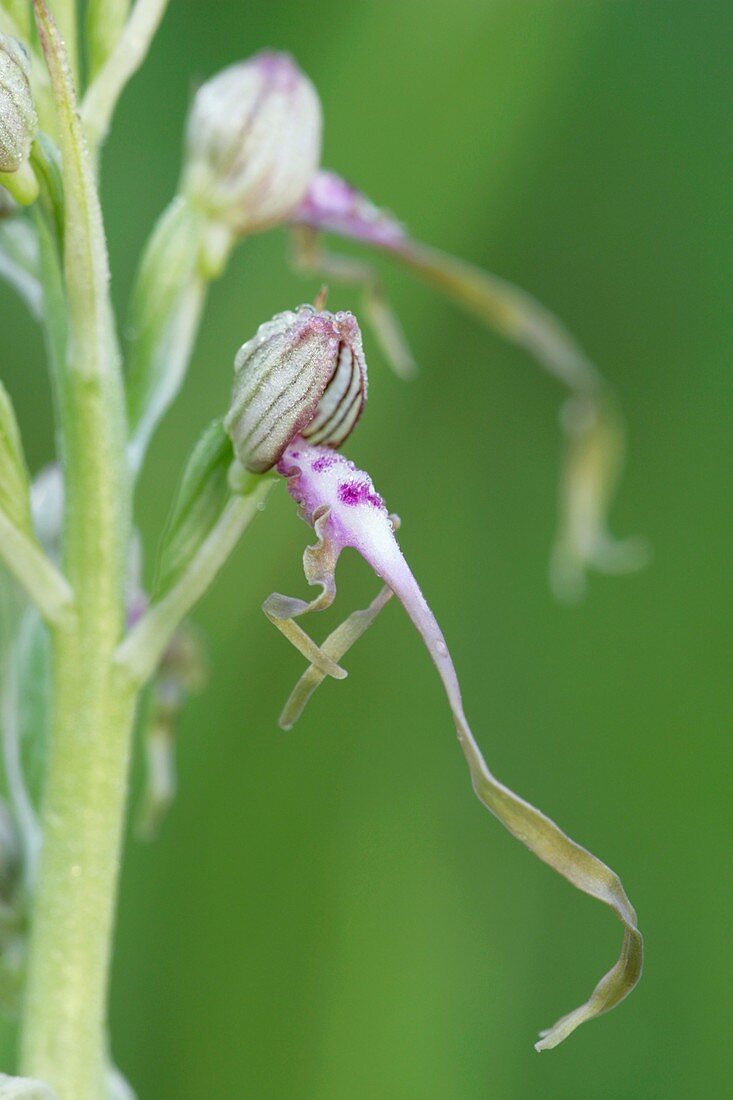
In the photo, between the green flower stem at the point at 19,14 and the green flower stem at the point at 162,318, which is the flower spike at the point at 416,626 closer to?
the green flower stem at the point at 162,318

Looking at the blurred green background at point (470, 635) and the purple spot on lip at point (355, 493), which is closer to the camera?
the purple spot on lip at point (355, 493)

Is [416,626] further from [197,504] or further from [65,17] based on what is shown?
[65,17]

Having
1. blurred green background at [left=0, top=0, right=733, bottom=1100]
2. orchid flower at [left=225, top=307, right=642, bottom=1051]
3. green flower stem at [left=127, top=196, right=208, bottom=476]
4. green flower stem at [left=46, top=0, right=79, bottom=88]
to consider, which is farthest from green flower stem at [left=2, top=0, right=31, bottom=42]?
blurred green background at [left=0, top=0, right=733, bottom=1100]

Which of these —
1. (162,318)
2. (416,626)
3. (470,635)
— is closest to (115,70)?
(162,318)

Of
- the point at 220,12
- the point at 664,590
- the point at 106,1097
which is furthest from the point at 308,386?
the point at 220,12

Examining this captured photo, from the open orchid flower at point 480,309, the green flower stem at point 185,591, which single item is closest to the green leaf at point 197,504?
the green flower stem at point 185,591

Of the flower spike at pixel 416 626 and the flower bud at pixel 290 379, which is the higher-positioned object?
the flower bud at pixel 290 379
